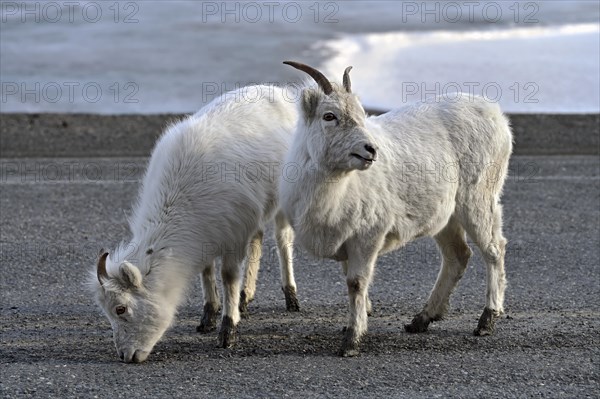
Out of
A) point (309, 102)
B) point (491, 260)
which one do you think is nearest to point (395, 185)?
point (309, 102)

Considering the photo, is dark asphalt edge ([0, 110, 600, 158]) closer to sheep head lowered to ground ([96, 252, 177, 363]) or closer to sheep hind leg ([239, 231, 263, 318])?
sheep hind leg ([239, 231, 263, 318])

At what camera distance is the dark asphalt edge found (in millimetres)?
15523

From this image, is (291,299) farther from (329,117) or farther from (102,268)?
(329,117)

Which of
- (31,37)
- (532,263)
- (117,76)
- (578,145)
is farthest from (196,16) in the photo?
(532,263)

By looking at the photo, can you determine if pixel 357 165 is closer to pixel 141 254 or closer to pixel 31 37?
pixel 141 254

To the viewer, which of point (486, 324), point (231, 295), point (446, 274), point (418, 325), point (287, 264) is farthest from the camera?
point (287, 264)

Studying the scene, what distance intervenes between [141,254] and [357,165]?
1.68 meters

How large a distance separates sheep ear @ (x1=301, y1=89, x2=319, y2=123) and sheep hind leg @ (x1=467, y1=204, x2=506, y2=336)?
5.81 feet

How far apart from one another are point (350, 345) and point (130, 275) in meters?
1.66

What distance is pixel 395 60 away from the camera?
2228cm

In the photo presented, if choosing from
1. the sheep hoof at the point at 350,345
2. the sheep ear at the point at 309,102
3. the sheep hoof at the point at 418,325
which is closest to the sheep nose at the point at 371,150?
the sheep ear at the point at 309,102

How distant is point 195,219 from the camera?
7.64m

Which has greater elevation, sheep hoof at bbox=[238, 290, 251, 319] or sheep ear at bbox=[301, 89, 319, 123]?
sheep ear at bbox=[301, 89, 319, 123]

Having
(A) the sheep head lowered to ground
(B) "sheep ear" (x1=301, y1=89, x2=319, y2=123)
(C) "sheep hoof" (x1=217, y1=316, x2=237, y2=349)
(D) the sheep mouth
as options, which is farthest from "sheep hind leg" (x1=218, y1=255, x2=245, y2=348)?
(D) the sheep mouth
